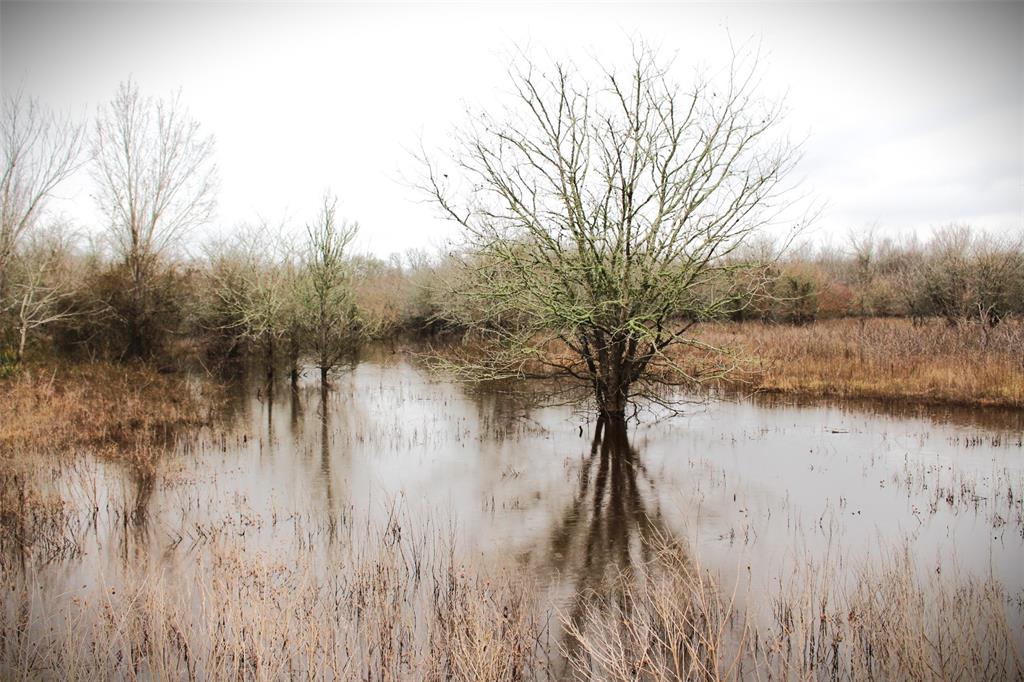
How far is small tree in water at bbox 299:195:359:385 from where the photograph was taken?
65.0 ft

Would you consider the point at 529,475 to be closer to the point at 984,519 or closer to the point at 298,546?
the point at 298,546

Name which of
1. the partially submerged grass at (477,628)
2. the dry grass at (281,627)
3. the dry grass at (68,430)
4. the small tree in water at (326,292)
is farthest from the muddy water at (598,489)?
the small tree in water at (326,292)

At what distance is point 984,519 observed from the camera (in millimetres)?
8023

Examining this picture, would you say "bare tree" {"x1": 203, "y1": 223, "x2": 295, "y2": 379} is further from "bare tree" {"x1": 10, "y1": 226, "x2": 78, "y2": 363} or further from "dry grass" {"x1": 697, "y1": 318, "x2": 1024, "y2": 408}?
"dry grass" {"x1": 697, "y1": 318, "x2": 1024, "y2": 408}

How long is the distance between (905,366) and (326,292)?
15.6m

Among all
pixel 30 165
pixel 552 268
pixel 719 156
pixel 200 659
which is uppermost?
pixel 30 165

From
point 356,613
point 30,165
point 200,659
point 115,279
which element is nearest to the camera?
point 200,659

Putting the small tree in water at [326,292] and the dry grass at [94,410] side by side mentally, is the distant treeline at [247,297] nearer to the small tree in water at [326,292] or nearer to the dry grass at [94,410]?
the small tree in water at [326,292]

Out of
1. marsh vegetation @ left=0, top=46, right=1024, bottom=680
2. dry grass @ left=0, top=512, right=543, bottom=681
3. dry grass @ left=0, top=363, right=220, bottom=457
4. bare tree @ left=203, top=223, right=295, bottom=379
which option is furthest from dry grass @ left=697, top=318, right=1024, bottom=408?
bare tree @ left=203, top=223, right=295, bottom=379

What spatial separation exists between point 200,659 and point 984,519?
8.51 m

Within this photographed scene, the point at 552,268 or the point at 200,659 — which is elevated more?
the point at 552,268

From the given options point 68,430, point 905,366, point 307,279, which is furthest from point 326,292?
point 905,366

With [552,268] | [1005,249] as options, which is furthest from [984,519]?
[1005,249]

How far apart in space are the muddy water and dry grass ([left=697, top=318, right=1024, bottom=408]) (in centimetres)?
118
